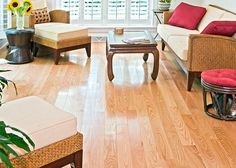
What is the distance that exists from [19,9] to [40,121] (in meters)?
3.52

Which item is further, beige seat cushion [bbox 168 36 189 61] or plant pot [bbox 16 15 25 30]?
plant pot [bbox 16 15 25 30]

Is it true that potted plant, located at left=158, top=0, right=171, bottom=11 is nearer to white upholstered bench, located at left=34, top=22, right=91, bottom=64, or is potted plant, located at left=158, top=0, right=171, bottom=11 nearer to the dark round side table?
white upholstered bench, located at left=34, top=22, right=91, bottom=64

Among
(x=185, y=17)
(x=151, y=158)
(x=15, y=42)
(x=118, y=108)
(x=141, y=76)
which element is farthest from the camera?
(x=185, y=17)

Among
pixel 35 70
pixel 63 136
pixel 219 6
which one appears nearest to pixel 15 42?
pixel 35 70

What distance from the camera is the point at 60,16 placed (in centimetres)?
610

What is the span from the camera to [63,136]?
209cm

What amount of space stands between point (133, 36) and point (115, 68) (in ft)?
1.84

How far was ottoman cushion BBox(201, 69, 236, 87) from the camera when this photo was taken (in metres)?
3.40

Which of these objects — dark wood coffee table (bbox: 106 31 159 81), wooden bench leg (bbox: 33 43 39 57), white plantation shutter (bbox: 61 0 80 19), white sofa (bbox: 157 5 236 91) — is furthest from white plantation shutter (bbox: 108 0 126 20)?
white sofa (bbox: 157 5 236 91)

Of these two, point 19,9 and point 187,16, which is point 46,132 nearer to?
point 19,9

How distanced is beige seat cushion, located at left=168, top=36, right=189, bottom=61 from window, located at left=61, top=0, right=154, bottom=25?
6.72 feet

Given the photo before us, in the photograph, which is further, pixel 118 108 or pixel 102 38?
pixel 102 38


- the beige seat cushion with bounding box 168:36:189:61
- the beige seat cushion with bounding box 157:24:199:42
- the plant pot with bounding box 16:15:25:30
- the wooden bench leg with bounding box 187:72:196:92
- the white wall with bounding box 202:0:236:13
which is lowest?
the wooden bench leg with bounding box 187:72:196:92

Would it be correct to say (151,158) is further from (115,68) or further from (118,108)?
(115,68)
